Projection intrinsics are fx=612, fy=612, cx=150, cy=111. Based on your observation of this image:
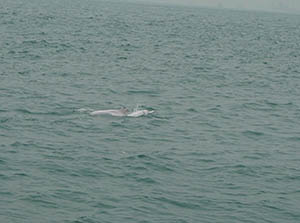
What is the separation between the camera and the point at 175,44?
73938 millimetres

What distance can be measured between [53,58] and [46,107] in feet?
64.8

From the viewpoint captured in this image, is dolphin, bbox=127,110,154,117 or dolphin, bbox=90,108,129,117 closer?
dolphin, bbox=90,108,129,117

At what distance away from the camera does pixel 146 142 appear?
2733cm

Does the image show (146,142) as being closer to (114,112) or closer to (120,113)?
(120,113)

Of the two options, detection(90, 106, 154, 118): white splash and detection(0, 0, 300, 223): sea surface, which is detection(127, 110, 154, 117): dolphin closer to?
detection(90, 106, 154, 118): white splash

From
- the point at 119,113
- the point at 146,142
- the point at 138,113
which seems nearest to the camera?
the point at 146,142

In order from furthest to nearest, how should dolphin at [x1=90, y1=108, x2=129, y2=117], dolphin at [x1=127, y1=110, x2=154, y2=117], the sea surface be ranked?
dolphin at [x1=127, y1=110, x2=154, y2=117]
dolphin at [x1=90, y1=108, x2=129, y2=117]
the sea surface

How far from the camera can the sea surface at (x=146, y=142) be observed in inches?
789

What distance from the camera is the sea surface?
2003 cm

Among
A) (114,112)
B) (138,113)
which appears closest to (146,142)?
(114,112)

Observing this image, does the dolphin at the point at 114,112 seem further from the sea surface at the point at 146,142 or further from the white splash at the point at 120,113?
the sea surface at the point at 146,142

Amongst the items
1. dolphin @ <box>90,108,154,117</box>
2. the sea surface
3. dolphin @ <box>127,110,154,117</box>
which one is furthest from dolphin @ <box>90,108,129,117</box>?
the sea surface

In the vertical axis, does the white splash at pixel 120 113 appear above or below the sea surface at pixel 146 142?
above

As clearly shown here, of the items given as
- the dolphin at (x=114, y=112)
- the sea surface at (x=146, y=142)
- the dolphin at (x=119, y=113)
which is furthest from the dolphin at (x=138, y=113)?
the sea surface at (x=146, y=142)
